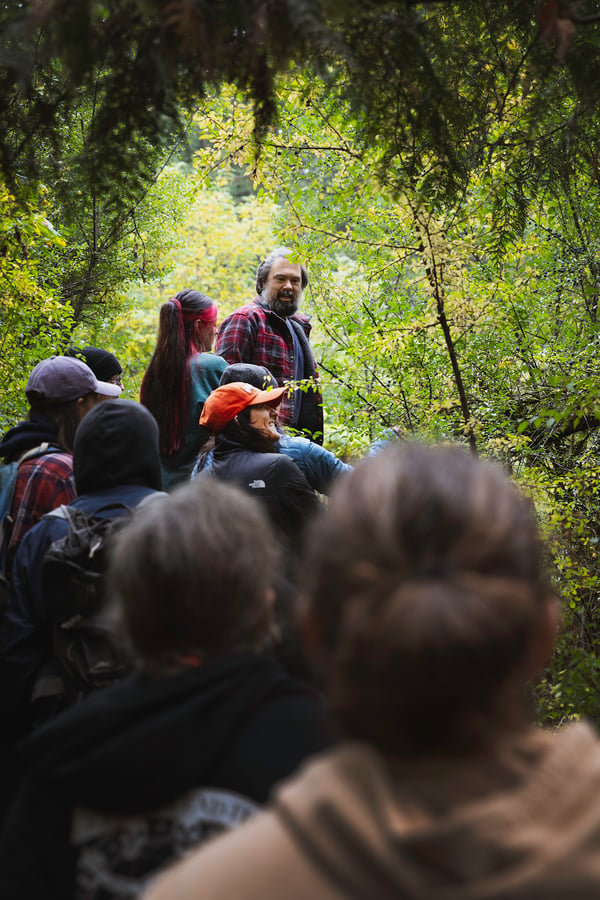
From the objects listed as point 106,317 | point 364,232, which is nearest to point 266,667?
point 364,232

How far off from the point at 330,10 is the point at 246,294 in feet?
66.5

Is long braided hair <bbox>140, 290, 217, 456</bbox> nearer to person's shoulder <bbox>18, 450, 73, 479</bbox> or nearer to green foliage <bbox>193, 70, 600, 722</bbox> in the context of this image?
green foliage <bbox>193, 70, 600, 722</bbox>

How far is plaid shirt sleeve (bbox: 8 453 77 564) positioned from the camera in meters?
3.59

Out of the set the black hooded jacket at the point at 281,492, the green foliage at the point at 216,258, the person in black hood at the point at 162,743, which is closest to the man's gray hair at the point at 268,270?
the black hooded jacket at the point at 281,492

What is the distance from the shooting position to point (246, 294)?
2239 centimetres

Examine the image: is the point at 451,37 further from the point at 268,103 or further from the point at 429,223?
the point at 268,103

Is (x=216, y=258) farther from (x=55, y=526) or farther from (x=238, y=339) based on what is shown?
(x=55, y=526)

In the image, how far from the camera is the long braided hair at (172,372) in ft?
18.2

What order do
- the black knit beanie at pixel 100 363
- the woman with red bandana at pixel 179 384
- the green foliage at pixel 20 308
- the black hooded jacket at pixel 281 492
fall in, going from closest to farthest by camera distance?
1. the black hooded jacket at pixel 281 492
2. the green foliage at pixel 20 308
3. the woman with red bandana at pixel 179 384
4. the black knit beanie at pixel 100 363

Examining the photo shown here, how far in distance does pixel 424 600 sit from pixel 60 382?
11.0ft

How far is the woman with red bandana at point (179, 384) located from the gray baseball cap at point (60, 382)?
1388mm

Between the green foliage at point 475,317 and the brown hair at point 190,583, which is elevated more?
the green foliage at point 475,317

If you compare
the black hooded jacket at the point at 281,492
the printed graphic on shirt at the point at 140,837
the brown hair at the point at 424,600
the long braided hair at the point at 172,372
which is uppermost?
the long braided hair at the point at 172,372

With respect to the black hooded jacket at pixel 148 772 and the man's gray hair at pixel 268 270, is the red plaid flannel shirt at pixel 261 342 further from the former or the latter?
the black hooded jacket at pixel 148 772
